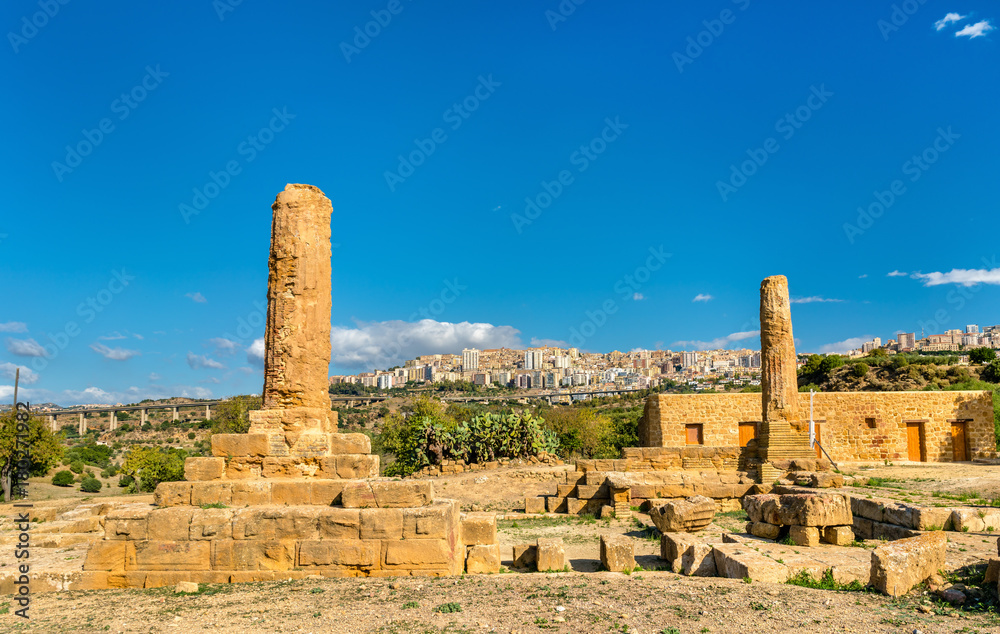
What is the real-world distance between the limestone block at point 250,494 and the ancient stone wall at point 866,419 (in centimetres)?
1896

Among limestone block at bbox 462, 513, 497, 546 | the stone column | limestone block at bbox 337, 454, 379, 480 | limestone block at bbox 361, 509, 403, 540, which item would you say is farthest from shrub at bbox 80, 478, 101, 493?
limestone block at bbox 361, 509, 403, 540

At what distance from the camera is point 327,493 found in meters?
7.19

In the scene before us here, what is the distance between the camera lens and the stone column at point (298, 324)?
25.6ft

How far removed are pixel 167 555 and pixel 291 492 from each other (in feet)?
4.57

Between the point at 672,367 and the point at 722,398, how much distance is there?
83.6 meters

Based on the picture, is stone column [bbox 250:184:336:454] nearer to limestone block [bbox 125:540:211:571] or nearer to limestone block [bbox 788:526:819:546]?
limestone block [bbox 125:540:211:571]

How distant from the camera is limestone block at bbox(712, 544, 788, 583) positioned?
6.11 meters

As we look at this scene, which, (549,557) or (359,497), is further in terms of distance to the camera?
(549,557)

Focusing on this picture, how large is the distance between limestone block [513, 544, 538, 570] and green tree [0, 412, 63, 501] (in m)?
17.1

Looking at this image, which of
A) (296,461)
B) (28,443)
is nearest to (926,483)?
(296,461)

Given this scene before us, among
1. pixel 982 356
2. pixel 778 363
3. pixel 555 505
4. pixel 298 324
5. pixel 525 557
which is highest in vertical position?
pixel 982 356

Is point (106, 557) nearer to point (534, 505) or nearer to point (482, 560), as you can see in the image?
point (482, 560)

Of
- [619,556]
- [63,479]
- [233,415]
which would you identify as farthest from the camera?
[233,415]

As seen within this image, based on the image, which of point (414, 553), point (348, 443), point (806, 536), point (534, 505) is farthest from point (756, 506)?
point (348, 443)
